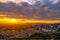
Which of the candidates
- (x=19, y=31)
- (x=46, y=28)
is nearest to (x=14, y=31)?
(x=19, y=31)

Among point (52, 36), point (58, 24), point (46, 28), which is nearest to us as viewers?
point (52, 36)

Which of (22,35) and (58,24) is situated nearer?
(22,35)

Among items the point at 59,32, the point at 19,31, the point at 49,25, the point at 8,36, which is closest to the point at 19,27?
the point at 19,31

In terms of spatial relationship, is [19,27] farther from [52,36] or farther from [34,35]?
[52,36]

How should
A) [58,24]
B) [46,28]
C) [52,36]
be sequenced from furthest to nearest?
[58,24]
[46,28]
[52,36]

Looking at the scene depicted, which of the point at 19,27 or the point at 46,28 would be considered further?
the point at 19,27

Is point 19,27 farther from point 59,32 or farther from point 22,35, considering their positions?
point 59,32

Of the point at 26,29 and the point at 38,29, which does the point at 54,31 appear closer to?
the point at 38,29

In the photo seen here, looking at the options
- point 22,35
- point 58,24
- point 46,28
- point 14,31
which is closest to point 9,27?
point 14,31
